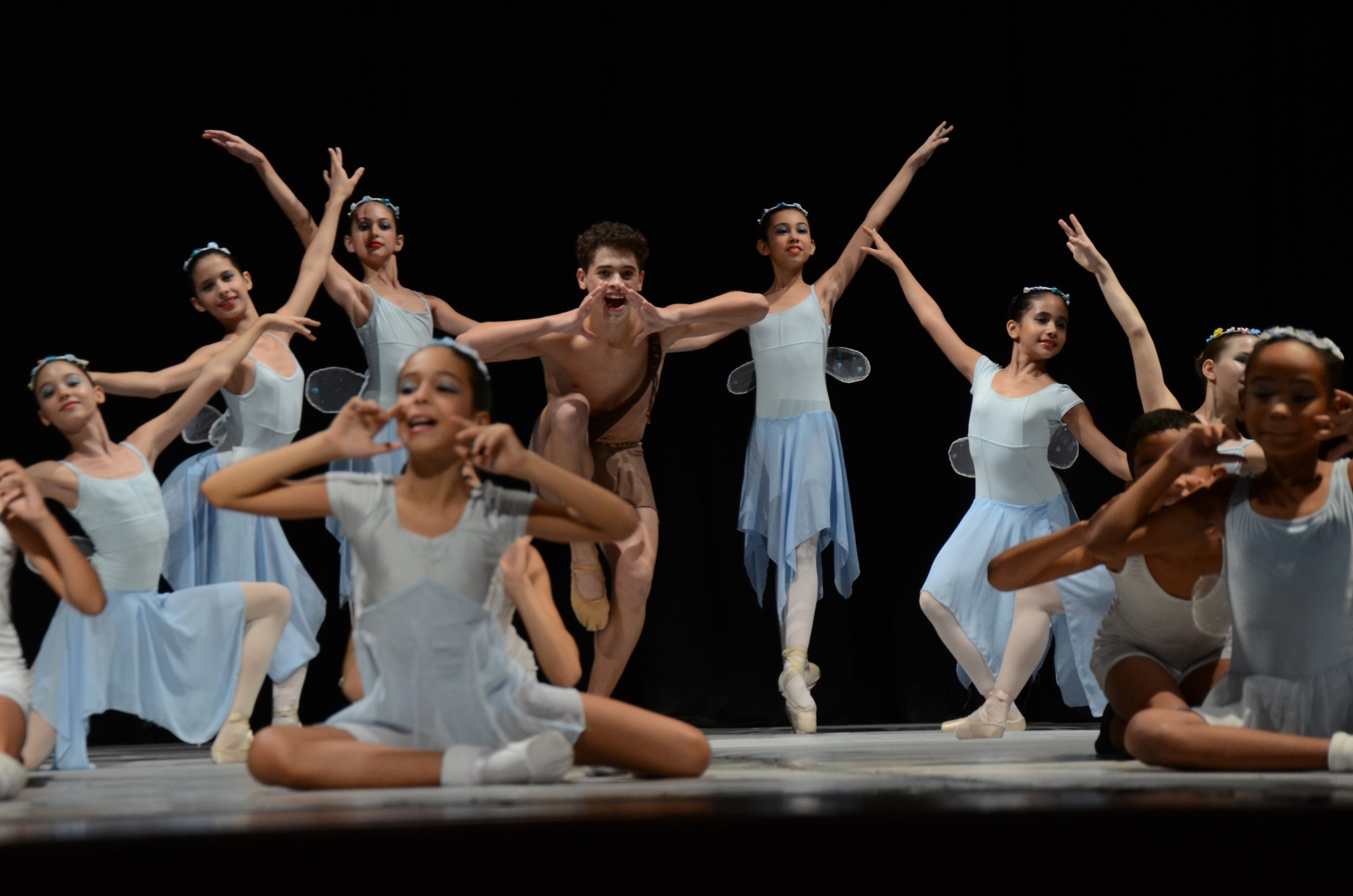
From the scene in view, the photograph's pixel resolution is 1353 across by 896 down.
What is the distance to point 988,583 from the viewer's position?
14.0ft

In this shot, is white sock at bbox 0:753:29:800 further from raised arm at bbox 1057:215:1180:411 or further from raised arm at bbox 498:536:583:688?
raised arm at bbox 1057:215:1180:411

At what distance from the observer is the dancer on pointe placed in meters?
4.60

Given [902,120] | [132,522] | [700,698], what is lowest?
[700,698]

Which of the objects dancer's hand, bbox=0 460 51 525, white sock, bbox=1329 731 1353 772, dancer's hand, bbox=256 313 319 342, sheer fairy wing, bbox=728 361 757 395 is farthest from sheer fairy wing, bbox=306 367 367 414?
white sock, bbox=1329 731 1353 772

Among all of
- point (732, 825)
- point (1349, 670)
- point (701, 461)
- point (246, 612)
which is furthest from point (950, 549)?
point (732, 825)

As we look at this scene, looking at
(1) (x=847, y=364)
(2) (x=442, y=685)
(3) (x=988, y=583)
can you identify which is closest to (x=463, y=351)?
(2) (x=442, y=685)

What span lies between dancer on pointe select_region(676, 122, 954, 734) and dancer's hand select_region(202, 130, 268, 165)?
1.48 meters

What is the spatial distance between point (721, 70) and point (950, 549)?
86.2 inches

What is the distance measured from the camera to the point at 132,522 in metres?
3.78

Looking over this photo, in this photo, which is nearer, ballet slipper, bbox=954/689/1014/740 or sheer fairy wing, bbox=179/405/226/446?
ballet slipper, bbox=954/689/1014/740

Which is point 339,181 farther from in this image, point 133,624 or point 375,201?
point 133,624

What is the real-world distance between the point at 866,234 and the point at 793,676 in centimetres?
155

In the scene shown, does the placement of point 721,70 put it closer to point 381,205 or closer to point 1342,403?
point 381,205

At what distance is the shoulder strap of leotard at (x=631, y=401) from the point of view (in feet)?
13.8
